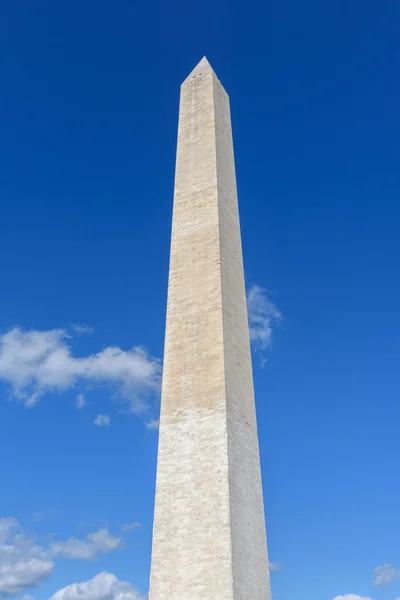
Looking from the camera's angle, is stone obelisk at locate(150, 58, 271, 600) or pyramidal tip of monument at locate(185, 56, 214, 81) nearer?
stone obelisk at locate(150, 58, 271, 600)

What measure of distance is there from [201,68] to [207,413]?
1354 cm

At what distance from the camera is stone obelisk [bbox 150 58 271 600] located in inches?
595

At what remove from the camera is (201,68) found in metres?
23.9

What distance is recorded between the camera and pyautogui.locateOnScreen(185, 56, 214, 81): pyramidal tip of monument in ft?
77.1

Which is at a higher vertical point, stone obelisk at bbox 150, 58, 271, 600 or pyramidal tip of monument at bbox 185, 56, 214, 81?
pyramidal tip of monument at bbox 185, 56, 214, 81

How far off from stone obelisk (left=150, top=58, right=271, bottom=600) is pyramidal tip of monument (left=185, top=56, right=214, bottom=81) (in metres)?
2.72

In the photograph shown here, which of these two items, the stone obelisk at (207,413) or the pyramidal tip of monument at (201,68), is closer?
the stone obelisk at (207,413)

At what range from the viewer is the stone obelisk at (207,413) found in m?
15.1

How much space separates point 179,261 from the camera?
64.8 feet

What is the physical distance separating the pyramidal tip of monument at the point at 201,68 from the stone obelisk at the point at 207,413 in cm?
272

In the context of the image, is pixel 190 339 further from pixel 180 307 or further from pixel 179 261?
pixel 179 261

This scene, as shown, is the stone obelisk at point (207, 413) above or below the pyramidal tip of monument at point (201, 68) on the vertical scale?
below

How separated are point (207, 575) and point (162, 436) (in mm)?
3797

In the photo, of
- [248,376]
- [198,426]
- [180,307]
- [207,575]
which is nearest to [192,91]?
[180,307]
